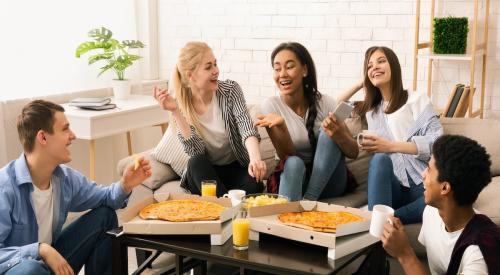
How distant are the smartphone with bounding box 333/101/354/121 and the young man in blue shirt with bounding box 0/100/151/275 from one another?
3.09ft

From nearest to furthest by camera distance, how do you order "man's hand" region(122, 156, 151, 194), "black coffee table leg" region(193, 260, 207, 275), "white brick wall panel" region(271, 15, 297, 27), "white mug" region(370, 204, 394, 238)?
"white mug" region(370, 204, 394, 238) < "man's hand" region(122, 156, 151, 194) < "black coffee table leg" region(193, 260, 207, 275) < "white brick wall panel" region(271, 15, 297, 27)

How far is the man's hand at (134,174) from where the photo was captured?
2586 millimetres

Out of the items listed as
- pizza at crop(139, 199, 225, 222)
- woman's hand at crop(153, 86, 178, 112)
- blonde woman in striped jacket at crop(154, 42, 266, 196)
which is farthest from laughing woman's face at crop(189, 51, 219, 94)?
pizza at crop(139, 199, 225, 222)

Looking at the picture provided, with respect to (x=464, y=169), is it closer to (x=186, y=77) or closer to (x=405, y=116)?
(x=405, y=116)

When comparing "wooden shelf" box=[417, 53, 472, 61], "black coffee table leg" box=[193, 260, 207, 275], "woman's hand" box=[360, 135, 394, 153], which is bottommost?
"black coffee table leg" box=[193, 260, 207, 275]

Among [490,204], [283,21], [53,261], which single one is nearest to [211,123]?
[53,261]

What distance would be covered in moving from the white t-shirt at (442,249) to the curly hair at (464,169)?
0.14 meters

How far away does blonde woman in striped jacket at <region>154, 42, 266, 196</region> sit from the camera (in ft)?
10.5

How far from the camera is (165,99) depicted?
3070mm

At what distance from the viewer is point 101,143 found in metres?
4.85

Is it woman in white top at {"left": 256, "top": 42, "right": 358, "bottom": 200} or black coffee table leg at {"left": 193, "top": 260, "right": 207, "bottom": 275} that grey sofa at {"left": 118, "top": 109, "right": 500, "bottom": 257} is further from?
black coffee table leg at {"left": 193, "top": 260, "right": 207, "bottom": 275}

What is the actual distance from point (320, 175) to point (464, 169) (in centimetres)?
110

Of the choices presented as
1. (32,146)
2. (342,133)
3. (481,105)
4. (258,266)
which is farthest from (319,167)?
(481,105)

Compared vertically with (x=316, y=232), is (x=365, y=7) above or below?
above
